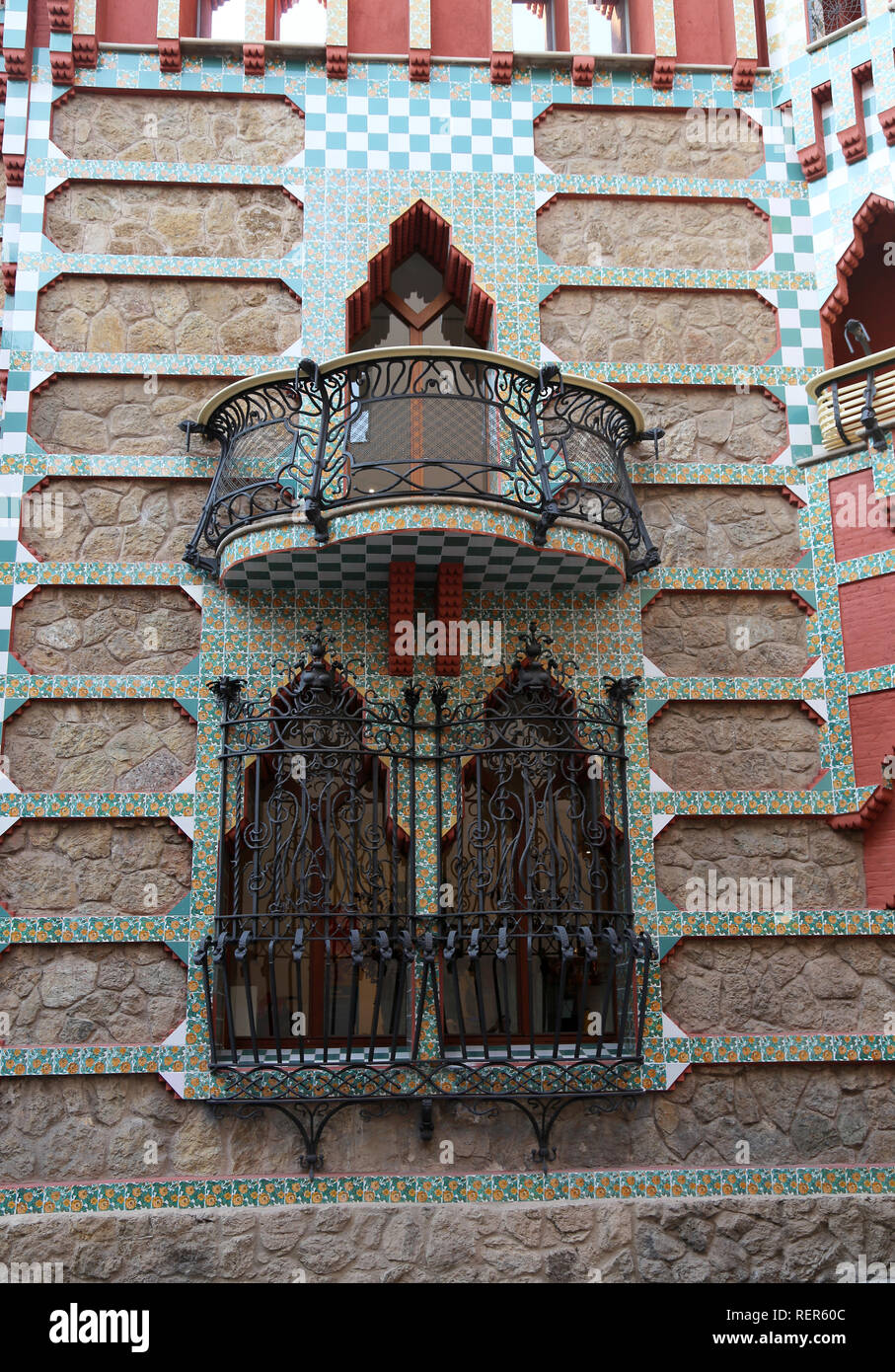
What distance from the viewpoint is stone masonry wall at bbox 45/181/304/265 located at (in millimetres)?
8422

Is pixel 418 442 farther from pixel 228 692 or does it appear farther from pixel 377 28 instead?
pixel 377 28

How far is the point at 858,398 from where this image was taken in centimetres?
813

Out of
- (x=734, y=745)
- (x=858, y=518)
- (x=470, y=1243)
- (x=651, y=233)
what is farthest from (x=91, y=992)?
(x=651, y=233)

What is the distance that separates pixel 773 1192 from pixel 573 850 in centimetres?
239

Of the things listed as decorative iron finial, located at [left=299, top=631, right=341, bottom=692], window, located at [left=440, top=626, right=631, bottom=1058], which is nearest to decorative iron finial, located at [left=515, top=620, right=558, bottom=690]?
window, located at [left=440, top=626, right=631, bottom=1058]

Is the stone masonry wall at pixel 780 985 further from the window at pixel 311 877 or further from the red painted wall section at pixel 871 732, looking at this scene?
the window at pixel 311 877

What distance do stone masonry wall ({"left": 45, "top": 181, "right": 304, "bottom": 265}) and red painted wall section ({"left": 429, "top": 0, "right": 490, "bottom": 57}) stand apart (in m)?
1.82

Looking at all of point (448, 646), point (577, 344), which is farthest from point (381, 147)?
point (448, 646)

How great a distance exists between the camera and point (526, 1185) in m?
7.02

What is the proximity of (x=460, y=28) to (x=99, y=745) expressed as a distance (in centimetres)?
610

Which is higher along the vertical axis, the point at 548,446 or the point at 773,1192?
the point at 548,446

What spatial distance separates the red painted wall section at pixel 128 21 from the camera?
29.0 feet

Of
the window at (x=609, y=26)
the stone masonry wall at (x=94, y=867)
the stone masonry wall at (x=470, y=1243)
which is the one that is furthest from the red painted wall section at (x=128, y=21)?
the stone masonry wall at (x=470, y=1243)

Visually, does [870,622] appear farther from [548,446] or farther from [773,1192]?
[773,1192]
